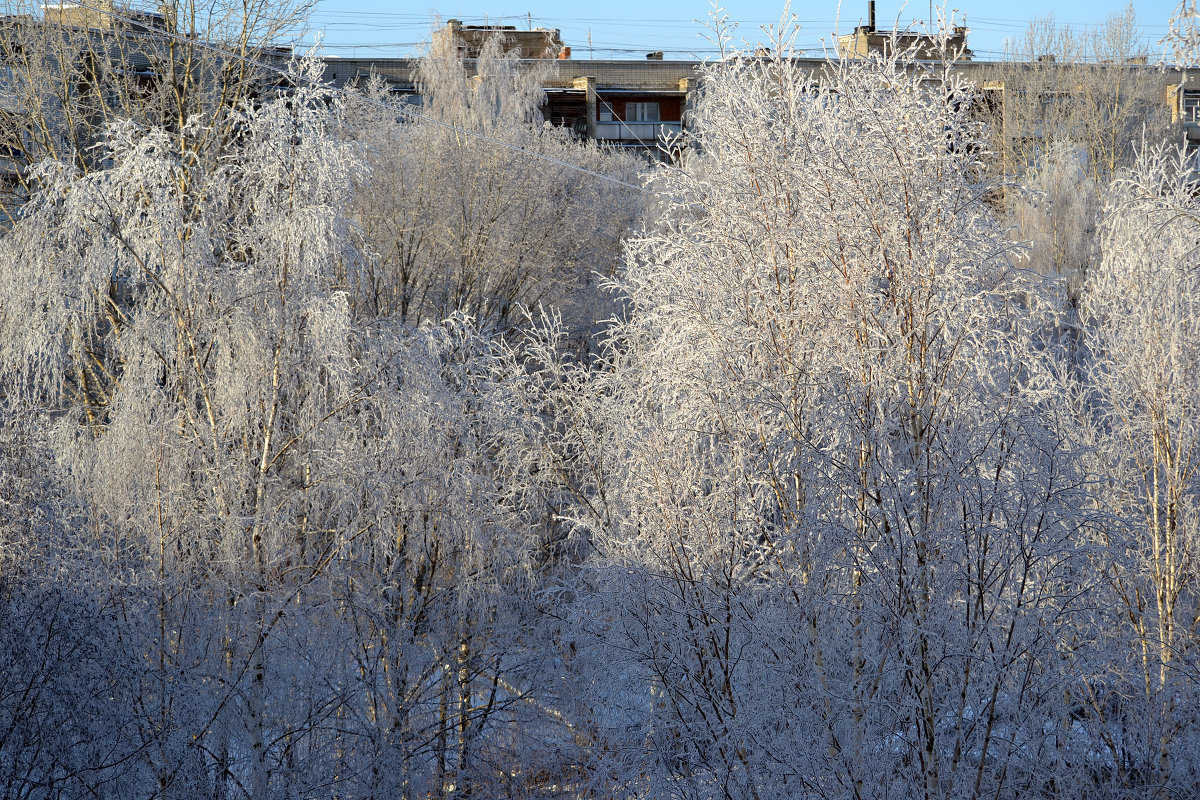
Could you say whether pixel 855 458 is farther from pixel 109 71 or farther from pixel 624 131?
pixel 624 131

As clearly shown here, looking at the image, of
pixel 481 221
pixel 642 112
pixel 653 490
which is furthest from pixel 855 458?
pixel 642 112

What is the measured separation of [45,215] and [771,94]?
7.27 metres

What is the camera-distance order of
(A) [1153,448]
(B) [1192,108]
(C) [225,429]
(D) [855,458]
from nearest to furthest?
1. (D) [855,458]
2. (C) [225,429]
3. (A) [1153,448]
4. (B) [1192,108]

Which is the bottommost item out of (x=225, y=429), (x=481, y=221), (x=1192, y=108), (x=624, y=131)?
(x=225, y=429)

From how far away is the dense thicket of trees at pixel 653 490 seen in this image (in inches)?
248

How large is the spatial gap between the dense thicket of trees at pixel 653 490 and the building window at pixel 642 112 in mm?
26613

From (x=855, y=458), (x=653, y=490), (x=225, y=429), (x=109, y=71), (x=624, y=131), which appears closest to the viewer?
(x=855, y=458)

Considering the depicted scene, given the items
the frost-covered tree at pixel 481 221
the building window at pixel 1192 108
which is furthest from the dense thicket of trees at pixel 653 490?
the frost-covered tree at pixel 481 221

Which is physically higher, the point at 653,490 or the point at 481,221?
the point at 481,221

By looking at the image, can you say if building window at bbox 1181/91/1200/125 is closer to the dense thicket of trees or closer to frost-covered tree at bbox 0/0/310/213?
the dense thicket of trees

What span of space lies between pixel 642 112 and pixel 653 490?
3359cm

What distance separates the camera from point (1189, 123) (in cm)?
3809

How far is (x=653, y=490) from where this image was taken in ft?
31.3

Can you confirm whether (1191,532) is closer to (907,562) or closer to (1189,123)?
(907,562)
